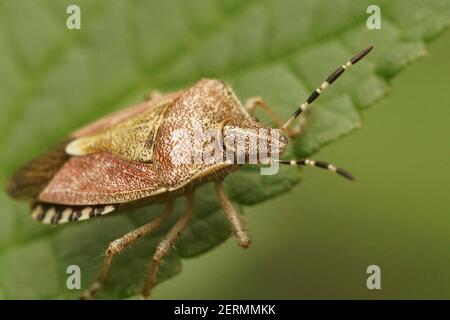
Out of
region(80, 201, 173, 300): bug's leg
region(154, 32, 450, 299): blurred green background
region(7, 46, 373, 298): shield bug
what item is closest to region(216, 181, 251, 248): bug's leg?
region(7, 46, 373, 298): shield bug

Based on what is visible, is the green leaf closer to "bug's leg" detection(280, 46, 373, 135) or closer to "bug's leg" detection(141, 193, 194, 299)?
"bug's leg" detection(141, 193, 194, 299)

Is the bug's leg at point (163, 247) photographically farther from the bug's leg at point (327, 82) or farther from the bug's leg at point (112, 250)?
the bug's leg at point (327, 82)

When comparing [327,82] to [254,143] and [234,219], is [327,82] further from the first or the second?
[234,219]

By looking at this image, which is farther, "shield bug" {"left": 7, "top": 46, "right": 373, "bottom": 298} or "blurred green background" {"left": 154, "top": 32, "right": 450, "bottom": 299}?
"blurred green background" {"left": 154, "top": 32, "right": 450, "bottom": 299}

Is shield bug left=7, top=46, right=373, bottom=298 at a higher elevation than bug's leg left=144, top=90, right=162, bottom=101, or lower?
lower

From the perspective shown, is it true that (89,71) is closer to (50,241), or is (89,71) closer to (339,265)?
(50,241)

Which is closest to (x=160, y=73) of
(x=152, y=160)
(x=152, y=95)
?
(x=152, y=95)

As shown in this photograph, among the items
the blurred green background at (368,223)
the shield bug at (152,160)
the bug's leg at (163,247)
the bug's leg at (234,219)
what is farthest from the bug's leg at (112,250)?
the blurred green background at (368,223)

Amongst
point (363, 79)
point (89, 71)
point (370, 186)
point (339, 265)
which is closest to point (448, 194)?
point (370, 186)
